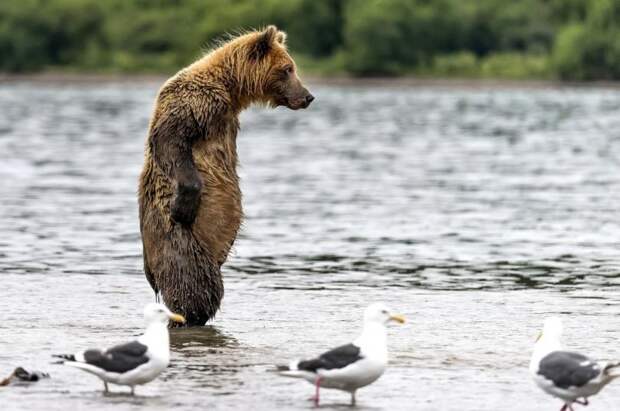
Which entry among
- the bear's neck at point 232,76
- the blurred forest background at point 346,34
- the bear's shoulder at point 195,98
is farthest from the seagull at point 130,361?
the blurred forest background at point 346,34

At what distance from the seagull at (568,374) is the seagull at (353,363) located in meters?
0.87

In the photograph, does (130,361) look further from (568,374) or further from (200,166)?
(200,166)

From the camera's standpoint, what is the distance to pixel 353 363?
31.4 ft

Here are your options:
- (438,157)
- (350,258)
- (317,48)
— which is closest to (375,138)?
(438,157)

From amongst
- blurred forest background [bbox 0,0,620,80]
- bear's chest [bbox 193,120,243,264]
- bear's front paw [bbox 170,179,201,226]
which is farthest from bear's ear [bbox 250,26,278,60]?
blurred forest background [bbox 0,0,620,80]

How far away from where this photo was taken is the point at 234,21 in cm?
14075

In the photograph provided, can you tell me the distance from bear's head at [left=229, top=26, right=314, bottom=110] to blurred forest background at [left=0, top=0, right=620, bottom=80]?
106m

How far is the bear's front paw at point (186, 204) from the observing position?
483 inches

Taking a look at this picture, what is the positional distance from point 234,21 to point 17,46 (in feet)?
59.6

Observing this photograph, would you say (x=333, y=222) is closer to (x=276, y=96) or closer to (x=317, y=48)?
(x=276, y=96)

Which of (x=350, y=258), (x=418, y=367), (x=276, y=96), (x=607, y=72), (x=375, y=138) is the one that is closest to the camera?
(x=418, y=367)

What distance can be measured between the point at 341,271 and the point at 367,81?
117 m

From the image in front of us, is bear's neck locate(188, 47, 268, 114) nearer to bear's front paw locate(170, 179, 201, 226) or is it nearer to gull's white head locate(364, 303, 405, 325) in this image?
bear's front paw locate(170, 179, 201, 226)

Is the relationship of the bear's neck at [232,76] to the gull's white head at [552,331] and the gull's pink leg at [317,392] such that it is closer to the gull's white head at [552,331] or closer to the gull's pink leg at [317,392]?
the gull's pink leg at [317,392]
